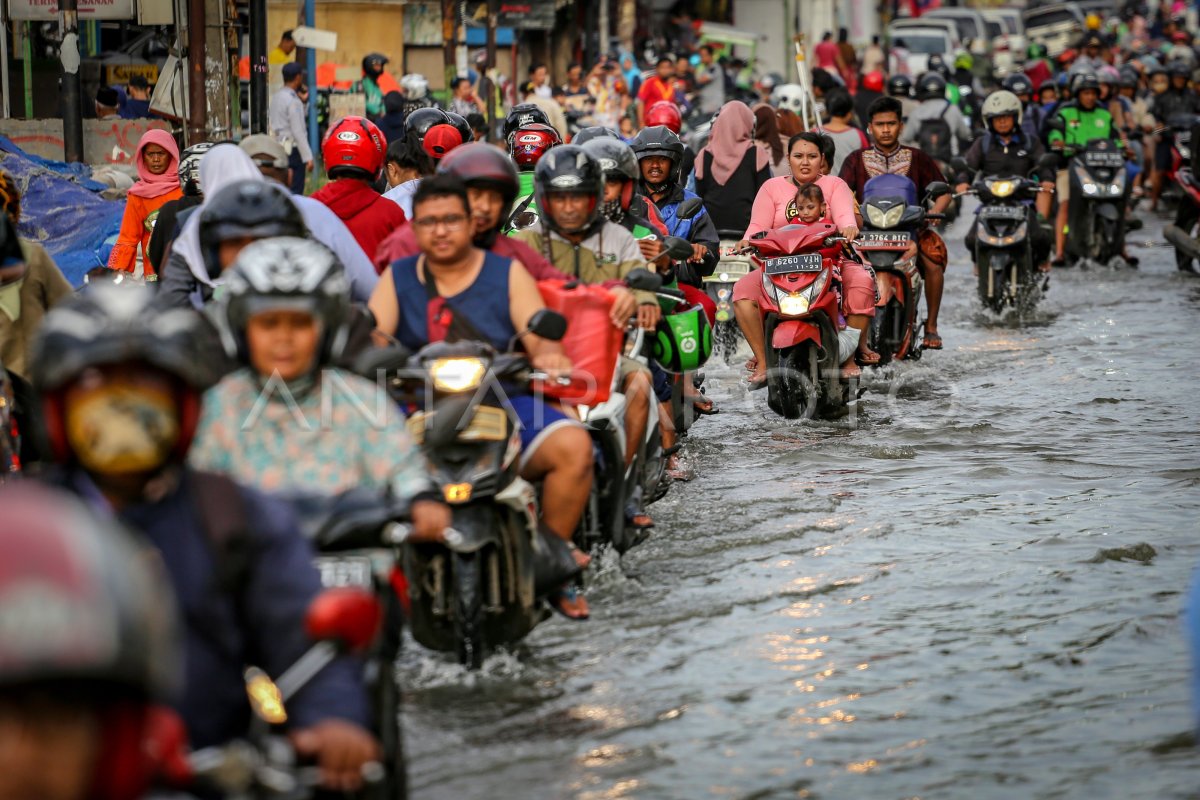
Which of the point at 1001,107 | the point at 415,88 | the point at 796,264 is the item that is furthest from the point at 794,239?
the point at 415,88

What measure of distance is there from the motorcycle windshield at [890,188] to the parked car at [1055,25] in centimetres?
4166

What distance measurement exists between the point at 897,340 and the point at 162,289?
24.3 feet

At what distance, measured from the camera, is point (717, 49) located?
148ft

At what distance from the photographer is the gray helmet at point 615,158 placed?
942 centimetres

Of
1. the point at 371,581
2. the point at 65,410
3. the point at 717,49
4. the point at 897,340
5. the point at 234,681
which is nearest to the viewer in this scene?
the point at 65,410

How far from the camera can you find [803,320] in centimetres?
1169

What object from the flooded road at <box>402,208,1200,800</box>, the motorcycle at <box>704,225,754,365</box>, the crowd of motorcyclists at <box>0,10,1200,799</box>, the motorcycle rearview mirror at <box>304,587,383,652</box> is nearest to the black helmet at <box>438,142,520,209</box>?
the crowd of motorcyclists at <box>0,10,1200,799</box>

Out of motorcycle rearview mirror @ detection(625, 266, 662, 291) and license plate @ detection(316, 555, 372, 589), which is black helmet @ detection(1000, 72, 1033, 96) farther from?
license plate @ detection(316, 555, 372, 589)

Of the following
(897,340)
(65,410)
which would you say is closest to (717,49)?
(897,340)

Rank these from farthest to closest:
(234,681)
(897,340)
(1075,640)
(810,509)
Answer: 1. (897,340)
2. (810,509)
3. (1075,640)
4. (234,681)

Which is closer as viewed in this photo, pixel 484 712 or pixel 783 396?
pixel 484 712

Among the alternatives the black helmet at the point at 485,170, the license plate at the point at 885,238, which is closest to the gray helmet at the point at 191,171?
the black helmet at the point at 485,170

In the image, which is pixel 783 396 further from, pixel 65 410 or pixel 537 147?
pixel 65 410

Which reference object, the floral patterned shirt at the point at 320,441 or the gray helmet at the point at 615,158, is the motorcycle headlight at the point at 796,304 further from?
the floral patterned shirt at the point at 320,441
